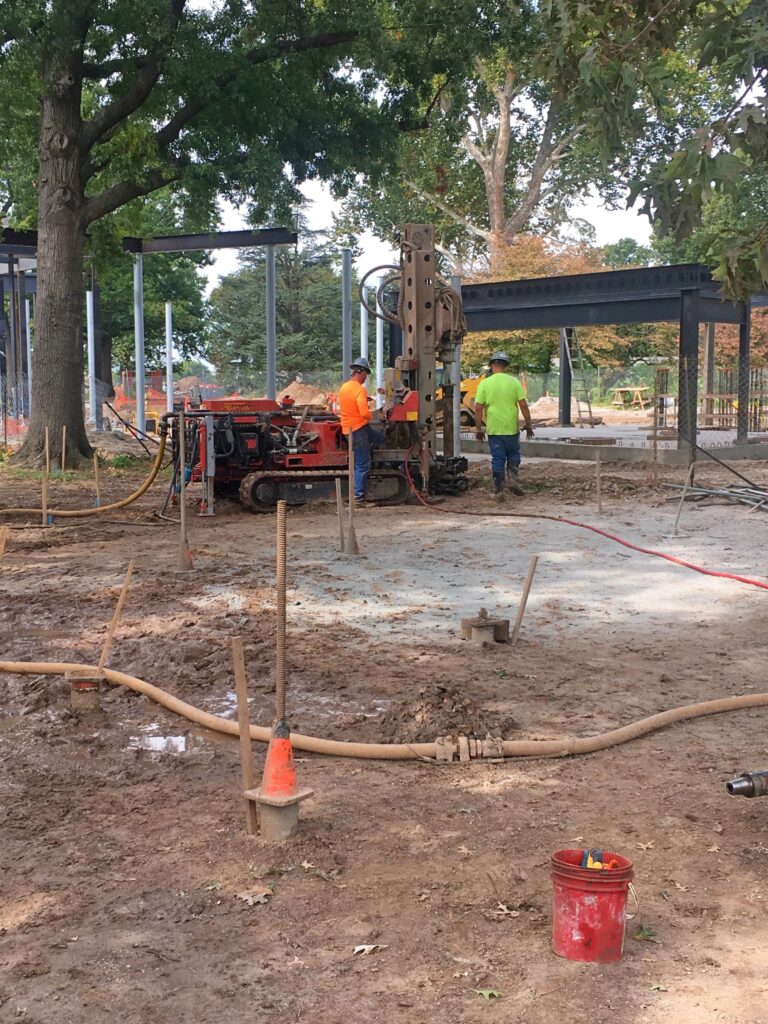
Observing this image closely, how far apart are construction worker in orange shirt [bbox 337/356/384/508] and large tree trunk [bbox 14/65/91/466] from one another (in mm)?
7010

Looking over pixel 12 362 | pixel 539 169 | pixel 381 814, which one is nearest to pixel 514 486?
pixel 381 814

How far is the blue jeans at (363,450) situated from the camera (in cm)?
1474

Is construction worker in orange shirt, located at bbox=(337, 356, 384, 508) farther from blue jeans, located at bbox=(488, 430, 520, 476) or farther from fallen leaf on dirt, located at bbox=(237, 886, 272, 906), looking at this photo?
fallen leaf on dirt, located at bbox=(237, 886, 272, 906)

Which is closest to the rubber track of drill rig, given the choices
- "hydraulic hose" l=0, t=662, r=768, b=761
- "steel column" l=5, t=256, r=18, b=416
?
"hydraulic hose" l=0, t=662, r=768, b=761

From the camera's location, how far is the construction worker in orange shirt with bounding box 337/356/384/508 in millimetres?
14414

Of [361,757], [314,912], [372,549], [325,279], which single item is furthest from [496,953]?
[325,279]

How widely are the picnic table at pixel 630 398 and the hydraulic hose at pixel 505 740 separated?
149ft

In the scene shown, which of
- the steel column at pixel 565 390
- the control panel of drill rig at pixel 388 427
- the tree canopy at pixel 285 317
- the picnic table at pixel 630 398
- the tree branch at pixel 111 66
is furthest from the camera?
the tree canopy at pixel 285 317

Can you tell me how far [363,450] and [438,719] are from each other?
9380mm

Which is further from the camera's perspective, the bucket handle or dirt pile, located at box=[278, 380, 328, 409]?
dirt pile, located at box=[278, 380, 328, 409]

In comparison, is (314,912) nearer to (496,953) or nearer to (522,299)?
(496,953)

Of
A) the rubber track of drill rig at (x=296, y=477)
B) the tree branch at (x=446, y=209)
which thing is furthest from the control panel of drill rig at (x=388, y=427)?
the tree branch at (x=446, y=209)

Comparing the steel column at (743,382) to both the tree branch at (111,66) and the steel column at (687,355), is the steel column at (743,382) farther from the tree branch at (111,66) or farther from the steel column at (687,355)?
the tree branch at (111,66)

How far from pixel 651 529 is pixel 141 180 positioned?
13.2 metres
